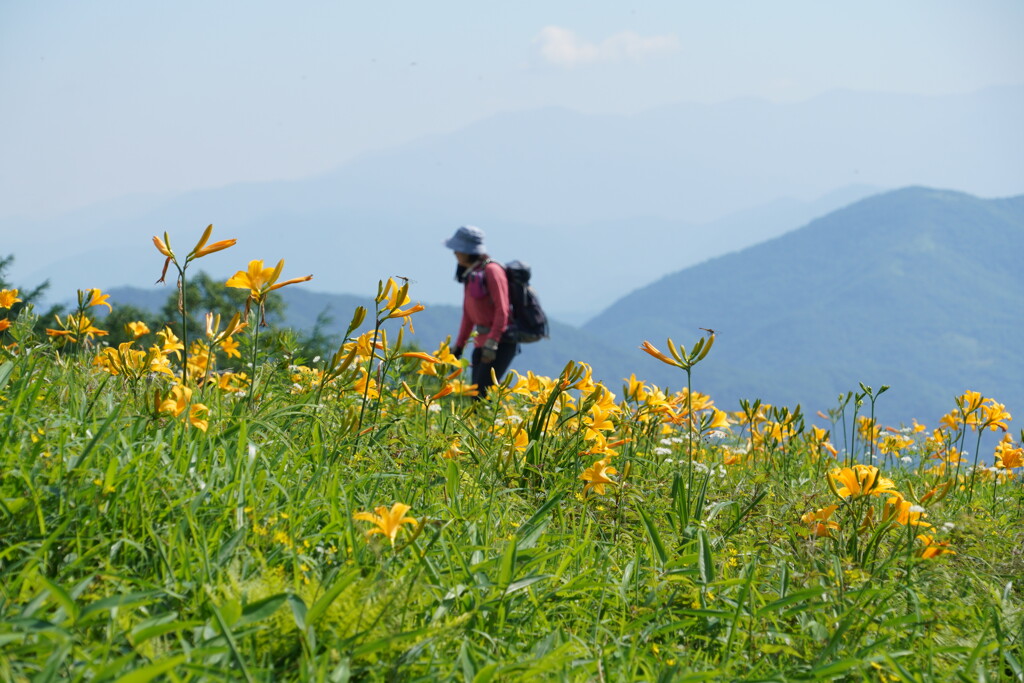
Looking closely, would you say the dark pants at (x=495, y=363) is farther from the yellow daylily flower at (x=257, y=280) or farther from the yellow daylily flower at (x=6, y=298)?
the yellow daylily flower at (x=257, y=280)

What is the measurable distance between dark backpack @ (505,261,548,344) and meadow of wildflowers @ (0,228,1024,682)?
3.62m

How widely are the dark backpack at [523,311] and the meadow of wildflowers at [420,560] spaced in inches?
143

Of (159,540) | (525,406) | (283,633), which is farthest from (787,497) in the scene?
(159,540)

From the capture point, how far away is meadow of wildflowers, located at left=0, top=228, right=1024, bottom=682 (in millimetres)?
1589

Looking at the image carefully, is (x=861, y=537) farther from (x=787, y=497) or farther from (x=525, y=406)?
(x=525, y=406)

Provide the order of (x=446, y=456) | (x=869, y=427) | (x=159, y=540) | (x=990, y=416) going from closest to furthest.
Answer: (x=159, y=540) → (x=446, y=456) → (x=990, y=416) → (x=869, y=427)

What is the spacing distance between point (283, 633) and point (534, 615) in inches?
24.2

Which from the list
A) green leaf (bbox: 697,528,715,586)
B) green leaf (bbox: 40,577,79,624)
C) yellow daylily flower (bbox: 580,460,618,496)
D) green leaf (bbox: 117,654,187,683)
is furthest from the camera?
yellow daylily flower (bbox: 580,460,618,496)

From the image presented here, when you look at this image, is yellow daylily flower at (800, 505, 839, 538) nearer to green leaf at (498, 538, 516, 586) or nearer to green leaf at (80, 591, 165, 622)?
green leaf at (498, 538, 516, 586)

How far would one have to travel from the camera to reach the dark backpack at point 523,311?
21.8 feet

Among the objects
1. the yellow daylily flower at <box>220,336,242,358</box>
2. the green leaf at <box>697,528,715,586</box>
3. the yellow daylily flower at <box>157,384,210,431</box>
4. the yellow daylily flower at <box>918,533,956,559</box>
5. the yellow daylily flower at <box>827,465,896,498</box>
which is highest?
the yellow daylily flower at <box>157,384,210,431</box>

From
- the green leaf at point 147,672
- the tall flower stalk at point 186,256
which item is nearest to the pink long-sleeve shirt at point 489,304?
the tall flower stalk at point 186,256

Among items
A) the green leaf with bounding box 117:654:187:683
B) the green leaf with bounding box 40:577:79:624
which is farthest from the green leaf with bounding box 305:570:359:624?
the green leaf with bounding box 40:577:79:624

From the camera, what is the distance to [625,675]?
1.71m
